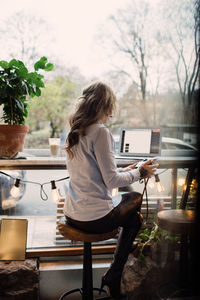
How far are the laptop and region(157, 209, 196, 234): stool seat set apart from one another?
1.88 feet

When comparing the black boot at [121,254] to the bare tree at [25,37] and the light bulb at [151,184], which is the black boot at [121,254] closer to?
the light bulb at [151,184]

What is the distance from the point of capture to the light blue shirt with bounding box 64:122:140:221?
1.57 metres

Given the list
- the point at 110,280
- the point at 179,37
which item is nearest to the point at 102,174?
the point at 110,280

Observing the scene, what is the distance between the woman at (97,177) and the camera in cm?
159

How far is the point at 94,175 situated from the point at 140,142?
2.85ft

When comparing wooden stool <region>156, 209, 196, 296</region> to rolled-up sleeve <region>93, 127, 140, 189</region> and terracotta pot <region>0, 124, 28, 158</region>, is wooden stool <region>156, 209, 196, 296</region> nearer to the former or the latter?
rolled-up sleeve <region>93, 127, 140, 189</region>

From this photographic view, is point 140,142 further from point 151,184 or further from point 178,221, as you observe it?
point 178,221

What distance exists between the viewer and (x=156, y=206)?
2.52 metres

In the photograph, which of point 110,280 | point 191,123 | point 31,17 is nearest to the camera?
point 110,280

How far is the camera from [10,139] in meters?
2.10

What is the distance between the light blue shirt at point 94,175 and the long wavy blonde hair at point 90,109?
31 mm

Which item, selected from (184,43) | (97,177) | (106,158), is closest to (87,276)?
(97,177)

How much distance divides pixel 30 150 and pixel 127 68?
4.45 feet

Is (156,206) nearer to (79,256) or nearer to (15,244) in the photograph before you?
(79,256)
